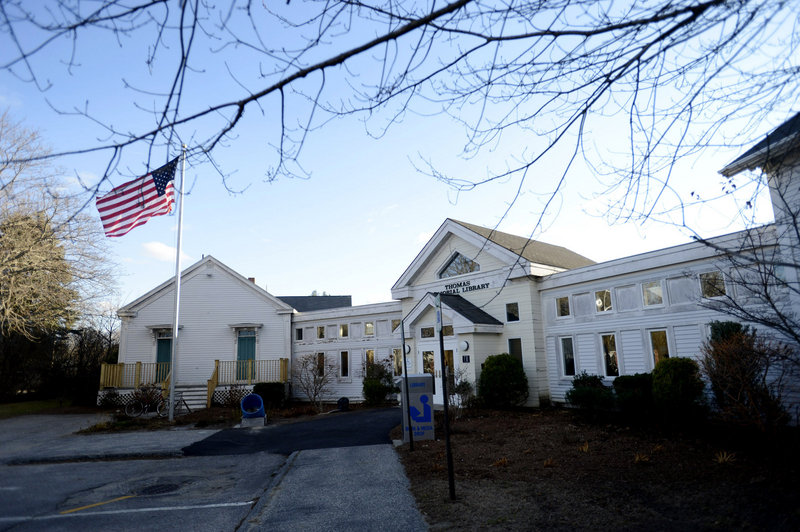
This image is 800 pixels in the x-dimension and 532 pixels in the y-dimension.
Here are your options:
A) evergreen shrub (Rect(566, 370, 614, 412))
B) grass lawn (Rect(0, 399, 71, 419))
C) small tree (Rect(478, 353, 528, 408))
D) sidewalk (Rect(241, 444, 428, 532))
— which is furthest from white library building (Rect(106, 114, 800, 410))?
grass lawn (Rect(0, 399, 71, 419))

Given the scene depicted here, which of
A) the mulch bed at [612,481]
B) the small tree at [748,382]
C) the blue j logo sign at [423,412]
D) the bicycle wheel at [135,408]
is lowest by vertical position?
the mulch bed at [612,481]

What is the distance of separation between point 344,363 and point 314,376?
8.03ft

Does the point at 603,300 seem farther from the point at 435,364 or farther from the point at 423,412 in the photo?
the point at 423,412

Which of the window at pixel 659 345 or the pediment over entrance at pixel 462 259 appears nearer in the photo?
the window at pixel 659 345

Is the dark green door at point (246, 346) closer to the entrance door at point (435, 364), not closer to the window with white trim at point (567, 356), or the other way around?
the entrance door at point (435, 364)

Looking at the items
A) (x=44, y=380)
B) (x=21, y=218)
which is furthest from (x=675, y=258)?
(x=44, y=380)

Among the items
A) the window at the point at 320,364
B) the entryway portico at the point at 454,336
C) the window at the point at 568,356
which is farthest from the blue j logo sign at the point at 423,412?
the window at the point at 320,364

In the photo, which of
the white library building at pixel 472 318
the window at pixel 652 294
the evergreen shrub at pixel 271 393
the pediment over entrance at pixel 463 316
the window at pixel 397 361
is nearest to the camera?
the white library building at pixel 472 318

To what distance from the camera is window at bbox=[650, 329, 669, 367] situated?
14.6m

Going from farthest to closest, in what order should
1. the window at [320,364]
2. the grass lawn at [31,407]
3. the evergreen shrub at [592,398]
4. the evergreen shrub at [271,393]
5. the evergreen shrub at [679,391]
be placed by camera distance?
the window at [320,364] → the grass lawn at [31,407] → the evergreen shrub at [271,393] → the evergreen shrub at [592,398] → the evergreen shrub at [679,391]

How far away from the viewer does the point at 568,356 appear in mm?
17406

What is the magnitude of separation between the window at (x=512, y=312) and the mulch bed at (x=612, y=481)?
24.8 feet

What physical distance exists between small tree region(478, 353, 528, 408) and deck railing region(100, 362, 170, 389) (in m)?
15.2

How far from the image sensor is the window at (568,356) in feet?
56.6
